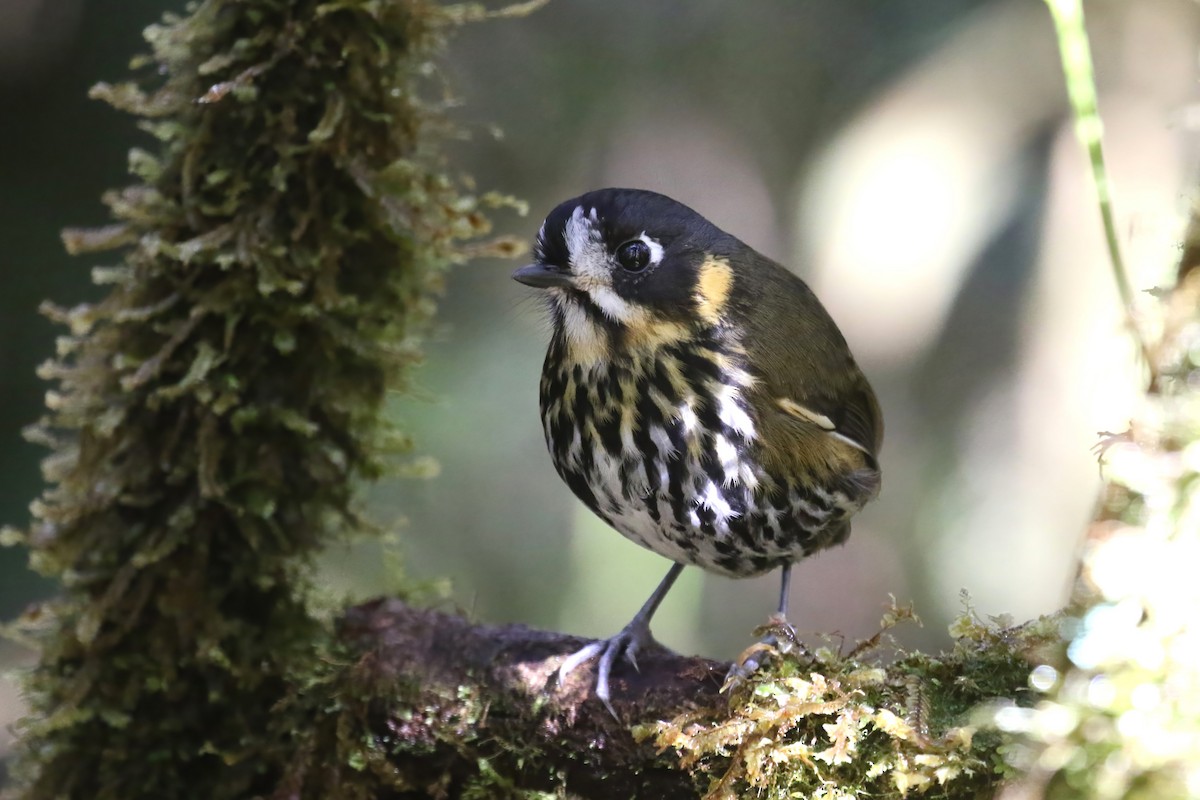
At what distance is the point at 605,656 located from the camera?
240 cm

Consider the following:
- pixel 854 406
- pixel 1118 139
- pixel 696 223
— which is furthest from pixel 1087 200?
pixel 696 223

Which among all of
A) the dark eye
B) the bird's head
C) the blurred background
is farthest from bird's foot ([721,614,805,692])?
the blurred background

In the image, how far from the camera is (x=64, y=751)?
265 cm

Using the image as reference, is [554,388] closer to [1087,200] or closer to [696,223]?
[696,223]

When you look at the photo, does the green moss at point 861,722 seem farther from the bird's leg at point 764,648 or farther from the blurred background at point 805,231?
the blurred background at point 805,231

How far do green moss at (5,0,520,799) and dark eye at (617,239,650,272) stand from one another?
51cm

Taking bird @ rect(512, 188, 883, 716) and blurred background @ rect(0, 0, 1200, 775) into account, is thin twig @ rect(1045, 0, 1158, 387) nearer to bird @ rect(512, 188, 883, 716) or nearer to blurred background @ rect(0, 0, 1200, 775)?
bird @ rect(512, 188, 883, 716)

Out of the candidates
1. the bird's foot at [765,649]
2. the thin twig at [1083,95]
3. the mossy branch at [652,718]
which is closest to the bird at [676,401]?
the mossy branch at [652,718]

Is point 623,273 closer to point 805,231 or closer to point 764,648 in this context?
point 764,648

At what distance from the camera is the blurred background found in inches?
205

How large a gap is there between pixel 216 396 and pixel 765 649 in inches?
55.3

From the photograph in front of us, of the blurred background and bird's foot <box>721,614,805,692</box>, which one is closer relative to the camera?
bird's foot <box>721,614,805,692</box>

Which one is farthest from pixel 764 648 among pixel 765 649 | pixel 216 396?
pixel 216 396

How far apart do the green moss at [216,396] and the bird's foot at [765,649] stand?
93 centimetres
